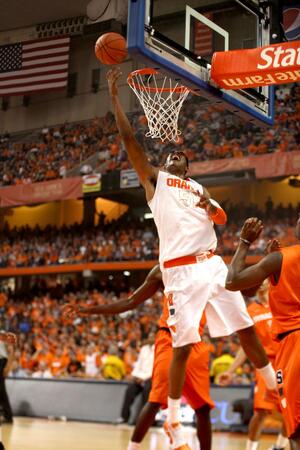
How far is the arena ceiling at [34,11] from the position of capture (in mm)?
12031

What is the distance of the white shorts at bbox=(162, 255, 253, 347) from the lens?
491 cm

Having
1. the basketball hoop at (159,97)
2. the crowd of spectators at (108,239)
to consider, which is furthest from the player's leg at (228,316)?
the crowd of spectators at (108,239)

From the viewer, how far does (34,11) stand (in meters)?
12.3

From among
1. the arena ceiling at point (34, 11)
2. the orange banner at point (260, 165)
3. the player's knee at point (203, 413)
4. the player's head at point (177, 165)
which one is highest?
the arena ceiling at point (34, 11)

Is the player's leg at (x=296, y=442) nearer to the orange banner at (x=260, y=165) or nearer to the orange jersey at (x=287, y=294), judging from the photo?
the orange jersey at (x=287, y=294)

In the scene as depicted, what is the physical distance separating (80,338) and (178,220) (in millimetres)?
14200

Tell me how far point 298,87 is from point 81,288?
35.5ft

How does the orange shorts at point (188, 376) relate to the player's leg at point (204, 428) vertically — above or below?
above

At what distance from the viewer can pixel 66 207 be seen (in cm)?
2652

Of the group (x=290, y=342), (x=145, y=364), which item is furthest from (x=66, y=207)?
(x=290, y=342)

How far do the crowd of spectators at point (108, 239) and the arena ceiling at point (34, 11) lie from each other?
27.1ft

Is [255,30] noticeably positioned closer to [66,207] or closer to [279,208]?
[279,208]

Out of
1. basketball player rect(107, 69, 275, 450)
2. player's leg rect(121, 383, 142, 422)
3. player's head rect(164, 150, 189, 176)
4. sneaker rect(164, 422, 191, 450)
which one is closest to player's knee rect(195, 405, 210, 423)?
basketball player rect(107, 69, 275, 450)

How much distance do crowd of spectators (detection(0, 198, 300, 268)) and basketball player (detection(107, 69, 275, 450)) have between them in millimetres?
13000
